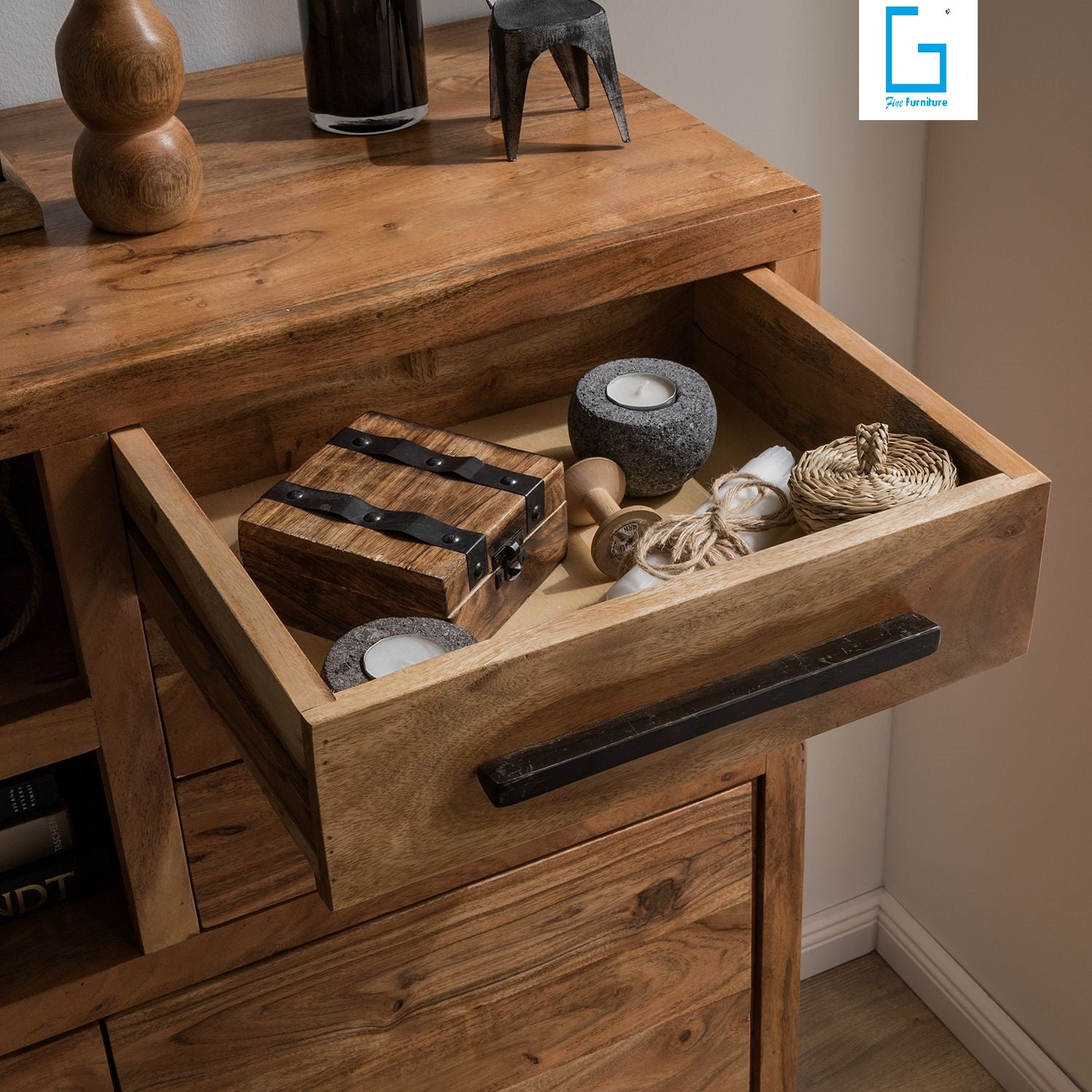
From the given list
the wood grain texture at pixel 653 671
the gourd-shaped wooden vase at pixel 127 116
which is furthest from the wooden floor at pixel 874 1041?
the gourd-shaped wooden vase at pixel 127 116

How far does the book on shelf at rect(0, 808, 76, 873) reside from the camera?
0.88m

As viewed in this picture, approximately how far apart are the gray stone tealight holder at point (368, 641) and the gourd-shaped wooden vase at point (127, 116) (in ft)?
0.99

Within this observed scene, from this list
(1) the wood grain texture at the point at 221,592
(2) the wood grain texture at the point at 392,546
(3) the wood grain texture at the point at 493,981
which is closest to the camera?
(1) the wood grain texture at the point at 221,592

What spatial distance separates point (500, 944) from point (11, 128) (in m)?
0.69

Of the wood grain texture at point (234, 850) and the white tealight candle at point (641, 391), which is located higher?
the white tealight candle at point (641, 391)

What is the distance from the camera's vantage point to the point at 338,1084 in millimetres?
976

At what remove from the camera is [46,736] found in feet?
2.60

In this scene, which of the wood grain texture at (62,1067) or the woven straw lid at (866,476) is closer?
the woven straw lid at (866,476)

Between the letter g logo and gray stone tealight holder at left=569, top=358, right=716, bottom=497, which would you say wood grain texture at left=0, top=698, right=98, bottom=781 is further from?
the letter g logo

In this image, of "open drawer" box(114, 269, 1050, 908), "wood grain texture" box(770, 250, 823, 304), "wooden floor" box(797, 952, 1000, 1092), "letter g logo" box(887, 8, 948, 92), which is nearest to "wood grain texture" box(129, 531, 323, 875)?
"open drawer" box(114, 269, 1050, 908)

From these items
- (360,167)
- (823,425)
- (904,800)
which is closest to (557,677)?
(823,425)

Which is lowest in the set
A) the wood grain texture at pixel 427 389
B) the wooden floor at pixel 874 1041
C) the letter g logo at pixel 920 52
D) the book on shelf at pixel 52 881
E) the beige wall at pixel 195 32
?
the wooden floor at pixel 874 1041

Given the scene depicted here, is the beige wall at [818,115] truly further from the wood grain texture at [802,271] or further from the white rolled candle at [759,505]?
the white rolled candle at [759,505]

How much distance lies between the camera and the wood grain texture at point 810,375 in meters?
0.74
